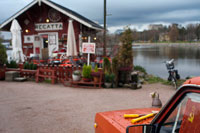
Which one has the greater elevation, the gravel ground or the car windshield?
the car windshield

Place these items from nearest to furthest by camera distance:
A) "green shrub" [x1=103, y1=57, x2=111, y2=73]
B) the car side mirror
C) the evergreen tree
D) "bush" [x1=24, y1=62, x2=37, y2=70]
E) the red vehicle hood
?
the car side mirror
the red vehicle hood
"green shrub" [x1=103, y1=57, x2=111, y2=73]
the evergreen tree
"bush" [x1=24, y1=62, x2=37, y2=70]

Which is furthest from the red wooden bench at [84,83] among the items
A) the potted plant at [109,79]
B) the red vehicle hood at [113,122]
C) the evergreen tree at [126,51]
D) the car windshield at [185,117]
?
the car windshield at [185,117]

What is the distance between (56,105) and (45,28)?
498 inches

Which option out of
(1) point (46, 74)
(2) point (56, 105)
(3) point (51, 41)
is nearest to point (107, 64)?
(1) point (46, 74)

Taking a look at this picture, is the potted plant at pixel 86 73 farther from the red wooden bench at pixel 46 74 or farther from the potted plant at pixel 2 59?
the potted plant at pixel 2 59

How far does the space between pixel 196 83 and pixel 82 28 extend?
55.6 ft

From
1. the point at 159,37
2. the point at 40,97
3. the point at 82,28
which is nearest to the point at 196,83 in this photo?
the point at 40,97

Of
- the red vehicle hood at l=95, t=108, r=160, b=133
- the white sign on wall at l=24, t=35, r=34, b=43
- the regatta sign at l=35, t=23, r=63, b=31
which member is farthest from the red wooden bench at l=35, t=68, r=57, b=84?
the white sign on wall at l=24, t=35, r=34, b=43

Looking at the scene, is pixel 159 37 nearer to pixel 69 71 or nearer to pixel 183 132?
pixel 69 71

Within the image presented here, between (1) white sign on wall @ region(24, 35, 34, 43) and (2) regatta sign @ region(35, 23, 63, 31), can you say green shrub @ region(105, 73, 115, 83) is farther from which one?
(1) white sign on wall @ region(24, 35, 34, 43)

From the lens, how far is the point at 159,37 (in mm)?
88500

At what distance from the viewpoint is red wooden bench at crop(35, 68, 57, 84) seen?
1064cm

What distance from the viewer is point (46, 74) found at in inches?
436

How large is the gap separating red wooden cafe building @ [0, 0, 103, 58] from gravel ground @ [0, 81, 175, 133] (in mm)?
8175
